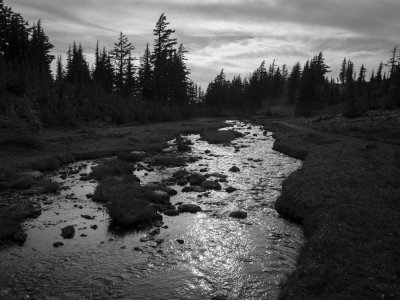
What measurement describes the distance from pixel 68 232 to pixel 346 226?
41.4ft

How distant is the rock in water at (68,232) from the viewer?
14969 mm

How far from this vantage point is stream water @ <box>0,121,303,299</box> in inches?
436

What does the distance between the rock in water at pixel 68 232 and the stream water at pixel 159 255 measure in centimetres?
22

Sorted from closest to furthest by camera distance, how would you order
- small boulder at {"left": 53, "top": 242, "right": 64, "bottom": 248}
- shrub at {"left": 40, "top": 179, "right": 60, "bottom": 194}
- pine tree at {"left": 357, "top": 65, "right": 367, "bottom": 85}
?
1. small boulder at {"left": 53, "top": 242, "right": 64, "bottom": 248}
2. shrub at {"left": 40, "top": 179, "right": 60, "bottom": 194}
3. pine tree at {"left": 357, "top": 65, "right": 367, "bottom": 85}

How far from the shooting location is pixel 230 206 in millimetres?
20125

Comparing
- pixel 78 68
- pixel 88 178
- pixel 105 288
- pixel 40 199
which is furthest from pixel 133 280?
pixel 78 68

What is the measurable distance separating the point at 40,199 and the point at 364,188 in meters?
19.9

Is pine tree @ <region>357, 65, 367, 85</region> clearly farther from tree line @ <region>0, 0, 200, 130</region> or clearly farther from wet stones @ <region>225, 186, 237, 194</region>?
wet stones @ <region>225, 186, 237, 194</region>

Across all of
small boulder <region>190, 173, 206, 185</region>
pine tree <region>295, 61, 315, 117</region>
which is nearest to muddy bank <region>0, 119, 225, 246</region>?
small boulder <region>190, 173, 206, 185</region>

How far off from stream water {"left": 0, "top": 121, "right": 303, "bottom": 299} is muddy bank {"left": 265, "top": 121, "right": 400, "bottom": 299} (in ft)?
3.72

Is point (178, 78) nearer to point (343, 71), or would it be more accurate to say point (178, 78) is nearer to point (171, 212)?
point (171, 212)

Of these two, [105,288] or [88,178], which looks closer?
[105,288]

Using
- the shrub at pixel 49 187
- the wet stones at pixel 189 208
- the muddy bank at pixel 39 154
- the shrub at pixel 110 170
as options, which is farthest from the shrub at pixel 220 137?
the wet stones at pixel 189 208

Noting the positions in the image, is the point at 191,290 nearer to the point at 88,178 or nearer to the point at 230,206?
the point at 230,206
